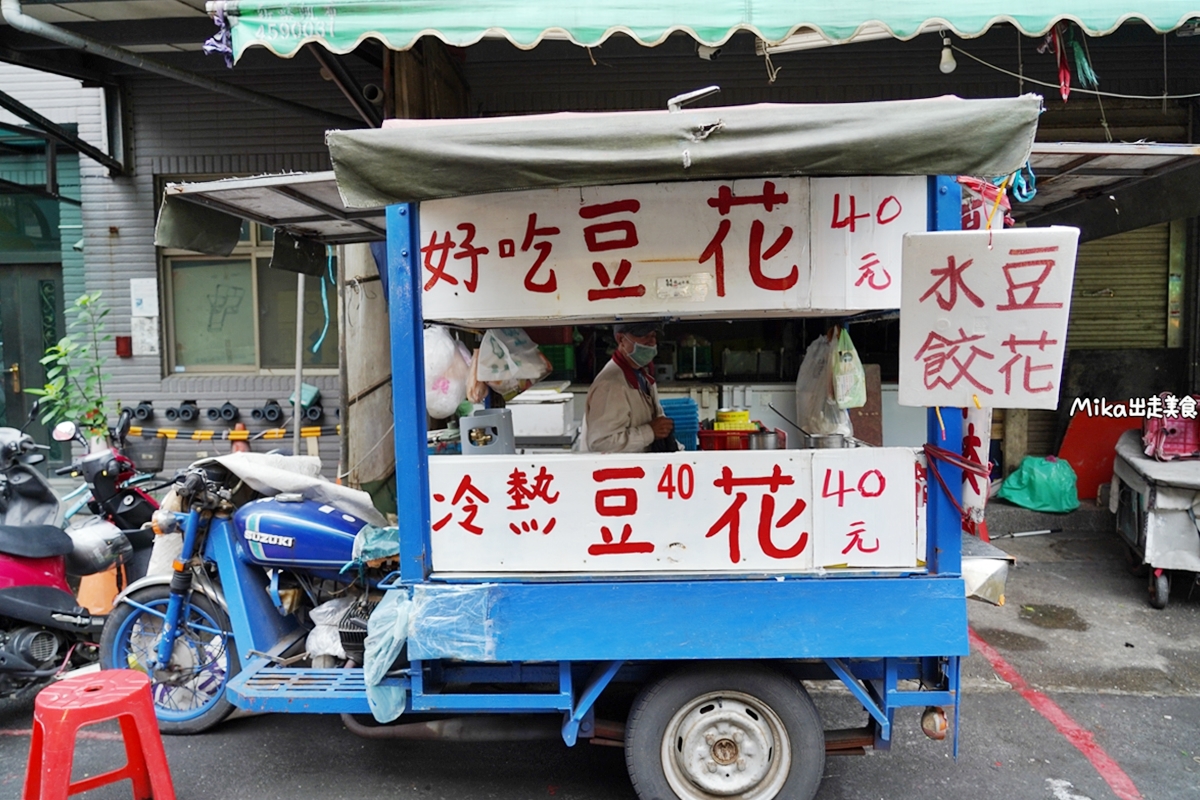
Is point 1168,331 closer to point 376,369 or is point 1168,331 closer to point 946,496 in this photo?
point 946,496

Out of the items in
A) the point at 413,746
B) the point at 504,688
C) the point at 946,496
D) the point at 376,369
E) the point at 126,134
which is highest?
the point at 126,134

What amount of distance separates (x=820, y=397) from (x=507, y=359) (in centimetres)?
200

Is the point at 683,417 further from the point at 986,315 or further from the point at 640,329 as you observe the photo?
the point at 986,315

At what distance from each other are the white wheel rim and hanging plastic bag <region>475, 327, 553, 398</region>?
1658 millimetres

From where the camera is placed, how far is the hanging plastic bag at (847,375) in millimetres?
4219

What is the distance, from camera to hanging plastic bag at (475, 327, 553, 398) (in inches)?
143

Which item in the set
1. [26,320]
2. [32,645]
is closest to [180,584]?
[32,645]

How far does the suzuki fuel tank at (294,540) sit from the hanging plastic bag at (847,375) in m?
2.69

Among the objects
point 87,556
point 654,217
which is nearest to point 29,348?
point 87,556

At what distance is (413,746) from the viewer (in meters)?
3.61

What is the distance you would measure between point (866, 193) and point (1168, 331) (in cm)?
645

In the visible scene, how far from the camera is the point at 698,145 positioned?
2270 mm

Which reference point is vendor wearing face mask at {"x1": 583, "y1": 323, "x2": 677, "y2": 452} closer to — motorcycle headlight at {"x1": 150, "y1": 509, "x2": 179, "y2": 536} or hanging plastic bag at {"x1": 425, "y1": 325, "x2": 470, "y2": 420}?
hanging plastic bag at {"x1": 425, "y1": 325, "x2": 470, "y2": 420}

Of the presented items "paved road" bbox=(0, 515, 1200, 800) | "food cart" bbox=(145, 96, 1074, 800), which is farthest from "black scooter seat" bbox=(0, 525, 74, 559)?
"food cart" bbox=(145, 96, 1074, 800)
